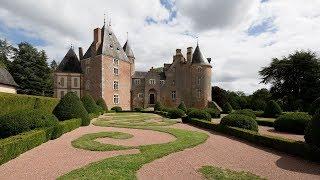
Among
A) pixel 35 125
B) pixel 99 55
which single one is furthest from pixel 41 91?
pixel 35 125

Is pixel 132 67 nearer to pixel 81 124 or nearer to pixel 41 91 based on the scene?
pixel 41 91

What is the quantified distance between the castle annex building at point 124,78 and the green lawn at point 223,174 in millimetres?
35661

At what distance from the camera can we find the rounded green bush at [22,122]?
481 inches

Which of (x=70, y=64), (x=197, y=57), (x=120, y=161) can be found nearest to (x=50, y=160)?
(x=120, y=161)

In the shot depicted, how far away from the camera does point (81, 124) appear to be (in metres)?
19.6

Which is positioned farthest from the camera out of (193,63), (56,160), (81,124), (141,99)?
(141,99)

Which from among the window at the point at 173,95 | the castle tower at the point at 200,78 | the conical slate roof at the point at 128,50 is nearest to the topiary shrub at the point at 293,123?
the castle tower at the point at 200,78

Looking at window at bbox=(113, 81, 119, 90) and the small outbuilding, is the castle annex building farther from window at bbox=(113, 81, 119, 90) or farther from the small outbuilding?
the small outbuilding

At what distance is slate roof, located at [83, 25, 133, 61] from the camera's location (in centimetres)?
4288

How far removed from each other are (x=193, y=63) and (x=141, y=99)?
1126 cm

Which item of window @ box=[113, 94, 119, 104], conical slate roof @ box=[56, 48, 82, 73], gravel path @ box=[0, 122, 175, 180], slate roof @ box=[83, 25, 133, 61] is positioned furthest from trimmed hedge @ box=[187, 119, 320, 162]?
conical slate roof @ box=[56, 48, 82, 73]

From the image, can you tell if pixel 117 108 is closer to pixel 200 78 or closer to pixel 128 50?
pixel 200 78

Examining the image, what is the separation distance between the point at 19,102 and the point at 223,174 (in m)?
15.8

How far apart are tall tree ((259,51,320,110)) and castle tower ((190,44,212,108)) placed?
1078cm
